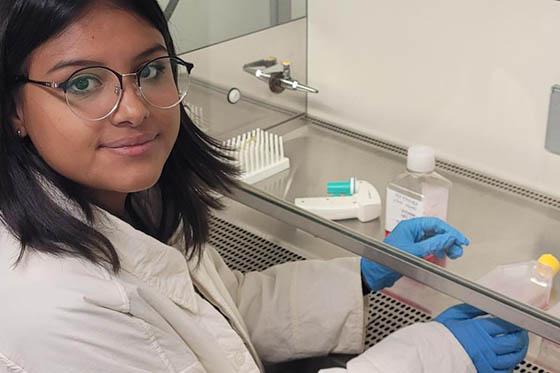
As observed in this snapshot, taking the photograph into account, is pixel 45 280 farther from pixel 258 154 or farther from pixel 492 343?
pixel 258 154

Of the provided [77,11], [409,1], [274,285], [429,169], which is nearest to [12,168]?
[77,11]

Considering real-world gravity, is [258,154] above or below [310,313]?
above

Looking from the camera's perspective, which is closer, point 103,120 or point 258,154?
point 103,120

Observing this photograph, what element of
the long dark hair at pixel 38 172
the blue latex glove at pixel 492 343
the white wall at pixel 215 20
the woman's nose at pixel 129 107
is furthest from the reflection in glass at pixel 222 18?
the blue latex glove at pixel 492 343

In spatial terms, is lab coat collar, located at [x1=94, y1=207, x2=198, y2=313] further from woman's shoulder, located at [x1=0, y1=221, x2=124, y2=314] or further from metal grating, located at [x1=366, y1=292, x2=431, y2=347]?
metal grating, located at [x1=366, y1=292, x2=431, y2=347]

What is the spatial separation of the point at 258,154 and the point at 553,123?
0.57 meters

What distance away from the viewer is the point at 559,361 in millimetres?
1341

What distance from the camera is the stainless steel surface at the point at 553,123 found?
144cm

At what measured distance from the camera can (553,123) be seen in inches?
57.3

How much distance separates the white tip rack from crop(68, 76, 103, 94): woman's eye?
60 cm

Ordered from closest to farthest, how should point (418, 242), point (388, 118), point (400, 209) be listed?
1. point (418, 242)
2. point (400, 209)
3. point (388, 118)

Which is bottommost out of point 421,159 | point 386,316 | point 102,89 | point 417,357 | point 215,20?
point 386,316

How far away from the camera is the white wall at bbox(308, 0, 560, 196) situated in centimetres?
146

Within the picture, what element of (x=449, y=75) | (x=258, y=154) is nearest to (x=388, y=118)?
(x=449, y=75)
